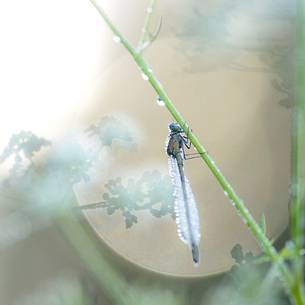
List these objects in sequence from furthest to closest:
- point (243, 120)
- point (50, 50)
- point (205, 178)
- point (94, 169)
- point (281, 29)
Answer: point (243, 120) → point (205, 178) → point (50, 50) → point (281, 29) → point (94, 169)

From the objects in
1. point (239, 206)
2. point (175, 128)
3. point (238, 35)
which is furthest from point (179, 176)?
point (238, 35)

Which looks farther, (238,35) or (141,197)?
(238,35)

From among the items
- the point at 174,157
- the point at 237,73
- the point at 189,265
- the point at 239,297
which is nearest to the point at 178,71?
the point at 237,73

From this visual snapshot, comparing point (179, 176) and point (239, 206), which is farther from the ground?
point (239, 206)

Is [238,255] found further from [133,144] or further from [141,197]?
[133,144]

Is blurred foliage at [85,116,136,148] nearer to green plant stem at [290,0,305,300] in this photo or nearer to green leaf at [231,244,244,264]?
green leaf at [231,244,244,264]

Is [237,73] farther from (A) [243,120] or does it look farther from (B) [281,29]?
(B) [281,29]
